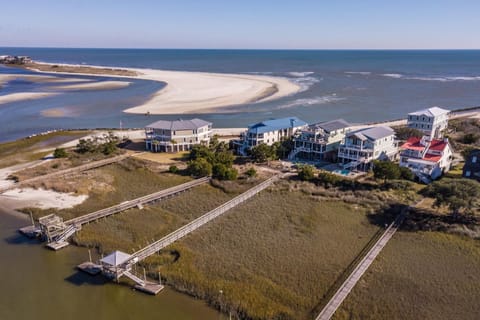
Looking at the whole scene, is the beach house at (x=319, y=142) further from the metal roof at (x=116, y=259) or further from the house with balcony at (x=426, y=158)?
the metal roof at (x=116, y=259)

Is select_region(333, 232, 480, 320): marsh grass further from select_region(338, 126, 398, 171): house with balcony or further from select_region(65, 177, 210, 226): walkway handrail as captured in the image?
select_region(65, 177, 210, 226): walkway handrail

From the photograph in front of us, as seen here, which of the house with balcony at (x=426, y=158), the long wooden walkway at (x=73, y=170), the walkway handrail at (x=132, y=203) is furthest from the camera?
the long wooden walkway at (x=73, y=170)

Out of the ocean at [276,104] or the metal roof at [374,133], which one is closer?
the metal roof at [374,133]

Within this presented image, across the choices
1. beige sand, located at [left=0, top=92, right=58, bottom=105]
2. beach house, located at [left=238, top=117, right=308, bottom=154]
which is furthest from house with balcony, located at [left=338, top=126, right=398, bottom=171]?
beige sand, located at [left=0, top=92, right=58, bottom=105]

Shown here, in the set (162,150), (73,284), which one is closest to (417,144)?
(162,150)

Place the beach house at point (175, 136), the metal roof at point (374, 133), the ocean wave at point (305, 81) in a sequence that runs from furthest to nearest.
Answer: the ocean wave at point (305, 81) → the beach house at point (175, 136) → the metal roof at point (374, 133)

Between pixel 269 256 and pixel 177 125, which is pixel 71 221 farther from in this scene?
pixel 177 125

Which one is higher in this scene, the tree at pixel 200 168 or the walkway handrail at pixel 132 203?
the tree at pixel 200 168

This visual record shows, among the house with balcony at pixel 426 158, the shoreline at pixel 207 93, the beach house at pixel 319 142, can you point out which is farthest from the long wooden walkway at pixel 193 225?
the shoreline at pixel 207 93
